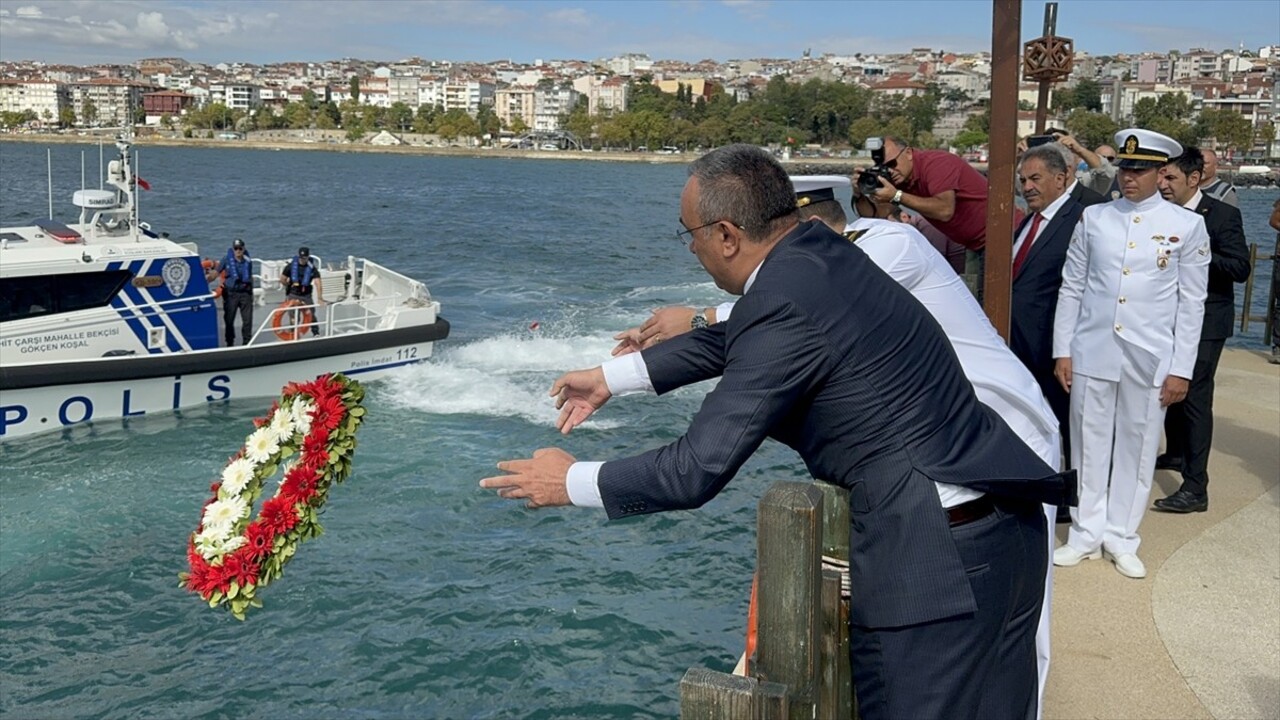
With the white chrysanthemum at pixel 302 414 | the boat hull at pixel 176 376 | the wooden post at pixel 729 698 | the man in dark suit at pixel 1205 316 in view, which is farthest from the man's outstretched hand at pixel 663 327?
the boat hull at pixel 176 376

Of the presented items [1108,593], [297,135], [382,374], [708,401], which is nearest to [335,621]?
[1108,593]

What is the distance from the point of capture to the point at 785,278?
2355mm

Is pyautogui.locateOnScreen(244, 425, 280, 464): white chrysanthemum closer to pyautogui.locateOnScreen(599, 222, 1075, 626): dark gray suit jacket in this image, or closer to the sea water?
the sea water

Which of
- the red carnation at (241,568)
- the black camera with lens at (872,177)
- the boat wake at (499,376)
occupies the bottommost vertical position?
the boat wake at (499,376)

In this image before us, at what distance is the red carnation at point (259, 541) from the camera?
17.7 ft

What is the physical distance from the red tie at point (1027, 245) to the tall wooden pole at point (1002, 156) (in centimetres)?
97

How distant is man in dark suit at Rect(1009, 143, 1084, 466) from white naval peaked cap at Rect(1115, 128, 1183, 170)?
302mm

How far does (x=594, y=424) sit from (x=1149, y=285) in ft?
30.4

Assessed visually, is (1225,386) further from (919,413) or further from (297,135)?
(297,135)

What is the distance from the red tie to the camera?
5816mm

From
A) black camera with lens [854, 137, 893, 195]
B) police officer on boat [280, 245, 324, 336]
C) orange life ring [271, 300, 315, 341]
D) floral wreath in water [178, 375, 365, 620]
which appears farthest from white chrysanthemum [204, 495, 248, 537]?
police officer on boat [280, 245, 324, 336]

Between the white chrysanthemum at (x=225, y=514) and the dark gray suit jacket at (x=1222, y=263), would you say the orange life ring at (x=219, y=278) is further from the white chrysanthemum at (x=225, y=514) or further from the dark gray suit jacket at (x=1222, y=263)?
the dark gray suit jacket at (x=1222, y=263)

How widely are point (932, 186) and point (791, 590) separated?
3.10 m

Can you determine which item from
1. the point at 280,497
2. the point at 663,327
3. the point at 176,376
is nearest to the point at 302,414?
the point at 280,497
